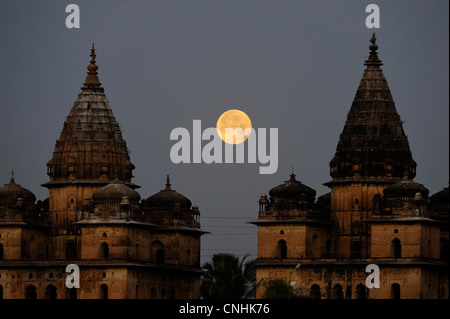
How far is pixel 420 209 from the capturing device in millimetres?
192875

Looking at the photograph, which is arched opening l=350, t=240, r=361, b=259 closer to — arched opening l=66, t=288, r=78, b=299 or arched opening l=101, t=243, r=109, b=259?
arched opening l=101, t=243, r=109, b=259

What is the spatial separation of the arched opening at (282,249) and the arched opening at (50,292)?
50.5 feet

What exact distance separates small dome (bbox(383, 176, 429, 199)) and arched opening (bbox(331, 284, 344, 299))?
266 inches

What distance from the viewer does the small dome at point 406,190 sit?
→ 635 ft

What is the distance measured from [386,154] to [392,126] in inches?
91.0

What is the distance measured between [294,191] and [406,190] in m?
8.51

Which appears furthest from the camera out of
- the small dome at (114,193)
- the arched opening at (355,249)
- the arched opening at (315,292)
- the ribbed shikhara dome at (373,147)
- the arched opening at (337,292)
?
the ribbed shikhara dome at (373,147)

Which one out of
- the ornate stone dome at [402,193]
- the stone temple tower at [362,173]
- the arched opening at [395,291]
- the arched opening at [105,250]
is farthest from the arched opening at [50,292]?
the arched opening at [395,291]

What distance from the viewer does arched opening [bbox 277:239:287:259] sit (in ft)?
649

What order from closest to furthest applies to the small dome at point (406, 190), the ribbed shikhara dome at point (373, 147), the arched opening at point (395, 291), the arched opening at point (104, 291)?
the arched opening at point (395, 291)
the small dome at point (406, 190)
the arched opening at point (104, 291)
the ribbed shikhara dome at point (373, 147)

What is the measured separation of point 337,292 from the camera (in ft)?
640

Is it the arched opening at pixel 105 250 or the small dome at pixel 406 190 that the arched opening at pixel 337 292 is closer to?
the small dome at pixel 406 190
